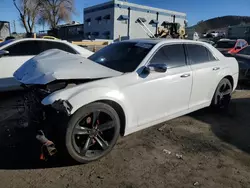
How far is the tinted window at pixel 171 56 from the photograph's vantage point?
3.87 m

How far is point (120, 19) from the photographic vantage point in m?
36.6

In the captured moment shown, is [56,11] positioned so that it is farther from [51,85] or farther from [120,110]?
[120,110]

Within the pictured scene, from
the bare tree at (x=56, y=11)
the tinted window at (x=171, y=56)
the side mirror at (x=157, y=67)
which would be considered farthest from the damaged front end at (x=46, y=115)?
the bare tree at (x=56, y=11)

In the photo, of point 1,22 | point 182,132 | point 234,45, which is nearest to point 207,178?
point 182,132

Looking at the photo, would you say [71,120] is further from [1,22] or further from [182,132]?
[1,22]

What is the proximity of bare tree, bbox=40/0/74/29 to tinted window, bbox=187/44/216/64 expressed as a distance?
148 feet

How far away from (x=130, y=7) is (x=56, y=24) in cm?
2022

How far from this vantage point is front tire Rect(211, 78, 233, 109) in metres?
4.86

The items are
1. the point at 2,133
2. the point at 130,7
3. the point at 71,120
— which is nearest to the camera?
the point at 71,120

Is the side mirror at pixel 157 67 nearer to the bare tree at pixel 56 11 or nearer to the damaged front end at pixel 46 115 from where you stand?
the damaged front end at pixel 46 115

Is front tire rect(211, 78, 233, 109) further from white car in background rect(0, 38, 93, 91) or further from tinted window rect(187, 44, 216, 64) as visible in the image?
white car in background rect(0, 38, 93, 91)

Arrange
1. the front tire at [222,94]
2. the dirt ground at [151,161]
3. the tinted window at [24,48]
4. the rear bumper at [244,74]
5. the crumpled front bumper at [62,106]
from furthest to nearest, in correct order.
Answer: the rear bumper at [244,74]
the tinted window at [24,48]
the front tire at [222,94]
the dirt ground at [151,161]
the crumpled front bumper at [62,106]

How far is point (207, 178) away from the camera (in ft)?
9.57

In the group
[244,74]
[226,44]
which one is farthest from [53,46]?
[226,44]
